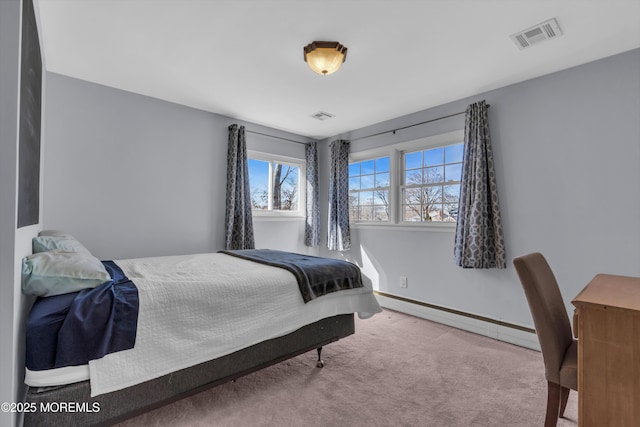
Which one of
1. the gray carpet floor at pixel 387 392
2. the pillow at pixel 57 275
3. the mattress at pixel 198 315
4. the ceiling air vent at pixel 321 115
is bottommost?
the gray carpet floor at pixel 387 392

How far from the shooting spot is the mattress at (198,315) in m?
1.38

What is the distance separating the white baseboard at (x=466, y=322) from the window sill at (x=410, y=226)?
870 mm

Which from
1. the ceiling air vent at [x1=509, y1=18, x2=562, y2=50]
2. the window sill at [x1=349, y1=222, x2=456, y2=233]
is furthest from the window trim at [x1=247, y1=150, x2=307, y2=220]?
the ceiling air vent at [x1=509, y1=18, x2=562, y2=50]

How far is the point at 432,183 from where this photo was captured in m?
3.58

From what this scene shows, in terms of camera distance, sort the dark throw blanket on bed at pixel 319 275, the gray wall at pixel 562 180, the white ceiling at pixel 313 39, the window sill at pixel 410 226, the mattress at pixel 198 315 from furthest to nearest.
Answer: the window sill at pixel 410 226 < the gray wall at pixel 562 180 < the dark throw blanket on bed at pixel 319 275 < the white ceiling at pixel 313 39 < the mattress at pixel 198 315

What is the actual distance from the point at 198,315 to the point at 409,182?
2.98 m

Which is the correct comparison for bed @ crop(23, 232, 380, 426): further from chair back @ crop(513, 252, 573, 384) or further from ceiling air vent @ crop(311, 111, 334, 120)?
ceiling air vent @ crop(311, 111, 334, 120)

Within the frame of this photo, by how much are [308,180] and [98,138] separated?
2624 millimetres

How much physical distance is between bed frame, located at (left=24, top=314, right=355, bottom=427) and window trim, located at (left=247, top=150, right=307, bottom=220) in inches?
85.8

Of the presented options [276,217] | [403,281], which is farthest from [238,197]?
[403,281]

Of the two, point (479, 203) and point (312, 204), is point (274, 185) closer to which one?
point (312, 204)

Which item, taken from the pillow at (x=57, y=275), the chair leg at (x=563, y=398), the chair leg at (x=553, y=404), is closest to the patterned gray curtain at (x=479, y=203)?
the chair leg at (x=563, y=398)

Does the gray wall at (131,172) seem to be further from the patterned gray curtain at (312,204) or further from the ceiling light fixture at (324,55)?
the ceiling light fixture at (324,55)

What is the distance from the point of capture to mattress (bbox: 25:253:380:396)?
54.2 inches
